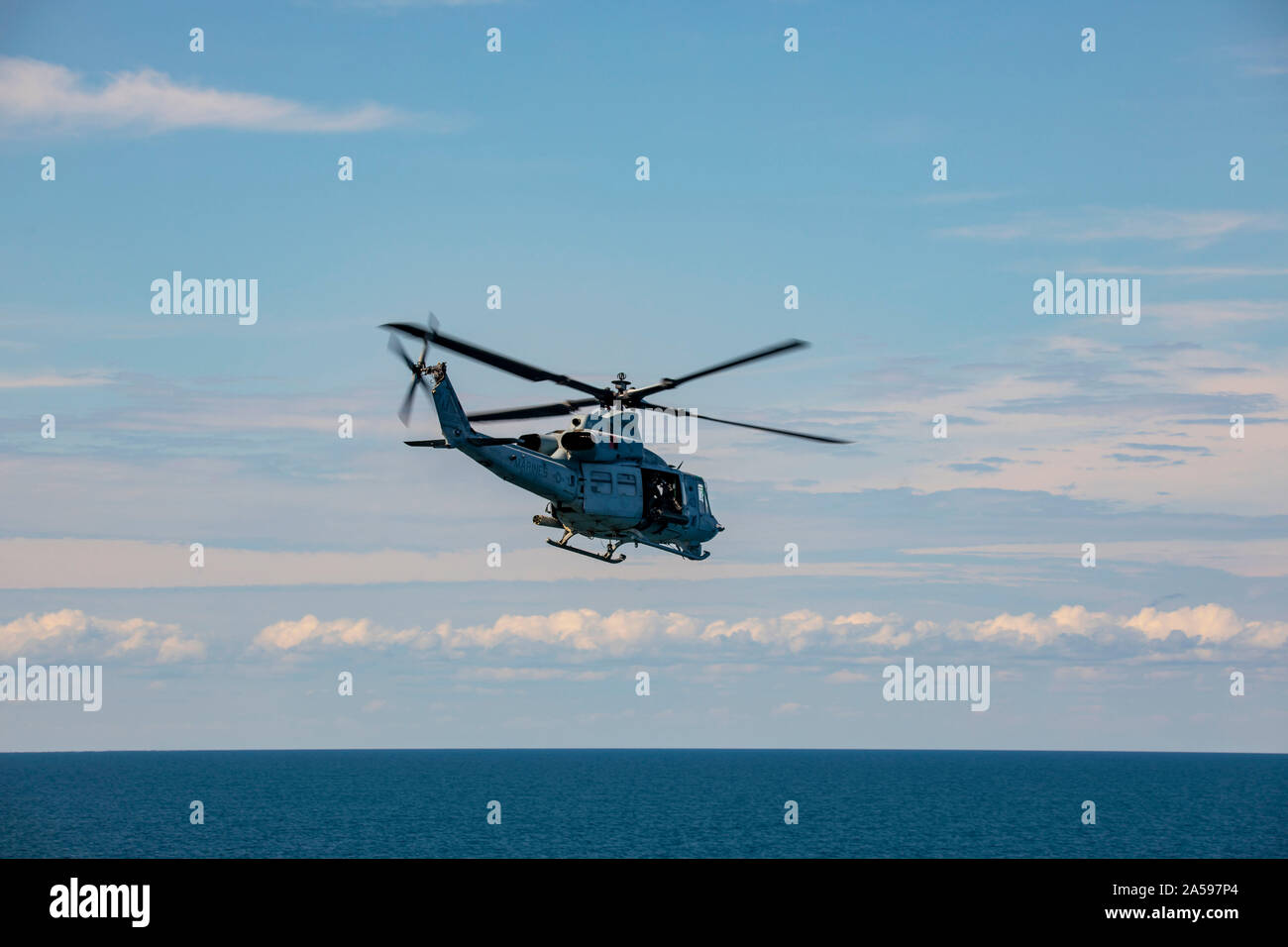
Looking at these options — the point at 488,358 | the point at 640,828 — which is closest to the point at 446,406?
the point at 488,358

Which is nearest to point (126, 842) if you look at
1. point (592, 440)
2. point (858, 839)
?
point (858, 839)

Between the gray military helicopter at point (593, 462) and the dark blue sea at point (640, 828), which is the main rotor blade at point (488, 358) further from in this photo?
the dark blue sea at point (640, 828)

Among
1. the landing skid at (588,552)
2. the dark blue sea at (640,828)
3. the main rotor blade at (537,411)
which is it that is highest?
the main rotor blade at (537,411)

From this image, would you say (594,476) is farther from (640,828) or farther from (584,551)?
(640,828)

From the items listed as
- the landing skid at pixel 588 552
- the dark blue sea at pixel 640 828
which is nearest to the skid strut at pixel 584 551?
the landing skid at pixel 588 552
